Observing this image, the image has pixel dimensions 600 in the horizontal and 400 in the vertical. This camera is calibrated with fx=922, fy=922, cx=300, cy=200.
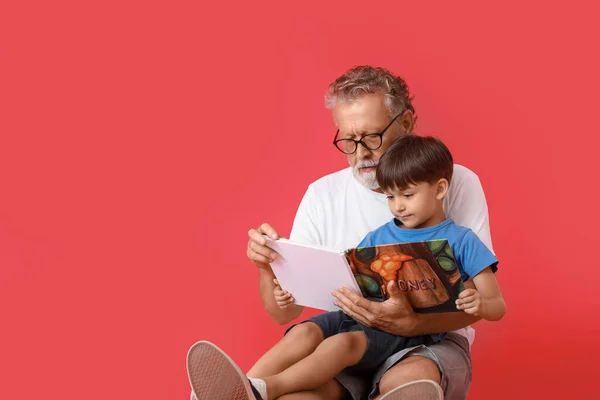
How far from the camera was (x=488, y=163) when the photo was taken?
4.54 meters

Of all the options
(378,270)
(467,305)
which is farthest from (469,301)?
(378,270)

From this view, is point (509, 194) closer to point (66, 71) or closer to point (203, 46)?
point (203, 46)

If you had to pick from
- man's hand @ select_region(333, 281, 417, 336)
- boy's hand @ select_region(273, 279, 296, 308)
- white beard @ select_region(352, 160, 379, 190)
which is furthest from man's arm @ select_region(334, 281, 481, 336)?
white beard @ select_region(352, 160, 379, 190)

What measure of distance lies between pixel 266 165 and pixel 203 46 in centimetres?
72

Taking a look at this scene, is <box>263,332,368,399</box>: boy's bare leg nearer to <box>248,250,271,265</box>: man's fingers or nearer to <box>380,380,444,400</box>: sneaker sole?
<box>380,380,444,400</box>: sneaker sole

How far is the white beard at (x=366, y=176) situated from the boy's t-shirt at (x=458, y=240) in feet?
0.90

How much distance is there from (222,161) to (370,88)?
1.52 m

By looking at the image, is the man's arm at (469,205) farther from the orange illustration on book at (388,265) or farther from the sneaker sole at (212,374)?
the sneaker sole at (212,374)

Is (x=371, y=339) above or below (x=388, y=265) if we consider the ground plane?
below

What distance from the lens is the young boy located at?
280 centimetres

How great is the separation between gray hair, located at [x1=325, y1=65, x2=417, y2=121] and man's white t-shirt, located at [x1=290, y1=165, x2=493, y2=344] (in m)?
0.31

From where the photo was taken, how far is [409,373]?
2836mm

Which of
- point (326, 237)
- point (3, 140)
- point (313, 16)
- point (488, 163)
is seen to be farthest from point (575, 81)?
point (3, 140)

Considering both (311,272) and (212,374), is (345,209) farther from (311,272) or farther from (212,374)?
(212,374)
